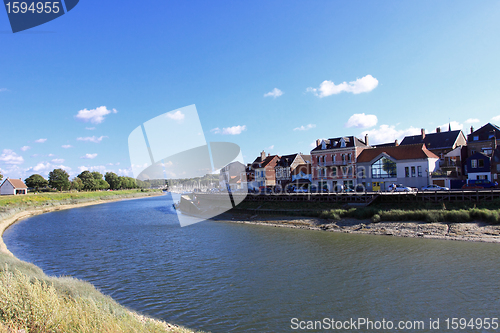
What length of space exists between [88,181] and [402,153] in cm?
13417

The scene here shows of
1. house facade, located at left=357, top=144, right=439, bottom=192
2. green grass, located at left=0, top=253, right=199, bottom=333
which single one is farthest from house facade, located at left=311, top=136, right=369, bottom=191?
green grass, located at left=0, top=253, right=199, bottom=333

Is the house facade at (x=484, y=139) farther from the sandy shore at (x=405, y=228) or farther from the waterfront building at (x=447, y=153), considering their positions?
the sandy shore at (x=405, y=228)

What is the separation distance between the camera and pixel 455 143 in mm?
62344

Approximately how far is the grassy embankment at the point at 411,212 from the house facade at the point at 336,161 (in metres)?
13.9

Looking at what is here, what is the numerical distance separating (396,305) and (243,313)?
279 inches

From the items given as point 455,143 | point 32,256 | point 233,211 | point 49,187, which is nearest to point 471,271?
point 32,256

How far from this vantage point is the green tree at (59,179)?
117 meters

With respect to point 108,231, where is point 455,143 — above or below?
above

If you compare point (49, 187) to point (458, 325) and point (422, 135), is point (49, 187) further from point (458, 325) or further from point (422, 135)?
point (458, 325)

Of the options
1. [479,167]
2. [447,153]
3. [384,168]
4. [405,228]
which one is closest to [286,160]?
[384,168]

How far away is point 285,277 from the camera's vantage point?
58.9ft

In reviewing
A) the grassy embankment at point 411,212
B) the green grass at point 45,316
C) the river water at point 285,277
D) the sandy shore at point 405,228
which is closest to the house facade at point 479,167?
the grassy embankment at point 411,212

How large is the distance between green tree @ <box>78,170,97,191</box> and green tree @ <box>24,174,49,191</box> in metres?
16.7

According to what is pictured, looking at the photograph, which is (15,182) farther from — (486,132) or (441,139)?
(486,132)
